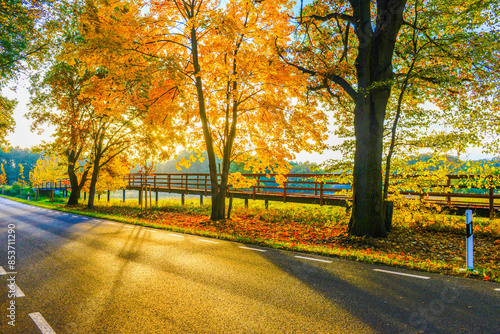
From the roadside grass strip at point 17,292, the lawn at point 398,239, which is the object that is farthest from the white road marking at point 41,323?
the lawn at point 398,239

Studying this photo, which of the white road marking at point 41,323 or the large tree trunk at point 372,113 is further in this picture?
the large tree trunk at point 372,113

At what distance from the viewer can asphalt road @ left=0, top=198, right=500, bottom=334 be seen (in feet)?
10.2

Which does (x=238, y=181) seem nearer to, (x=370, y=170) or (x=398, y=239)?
(x=370, y=170)

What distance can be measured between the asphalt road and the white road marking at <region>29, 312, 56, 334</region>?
11mm

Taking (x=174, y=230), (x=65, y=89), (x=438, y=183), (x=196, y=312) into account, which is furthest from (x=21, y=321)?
(x=65, y=89)

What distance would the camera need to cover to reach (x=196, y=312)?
3396mm

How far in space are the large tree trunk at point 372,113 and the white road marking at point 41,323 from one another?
7816 millimetres

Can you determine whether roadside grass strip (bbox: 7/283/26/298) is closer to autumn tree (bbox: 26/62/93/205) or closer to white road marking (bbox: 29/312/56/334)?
white road marking (bbox: 29/312/56/334)

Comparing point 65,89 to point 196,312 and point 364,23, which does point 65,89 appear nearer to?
point 364,23

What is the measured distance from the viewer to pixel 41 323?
10.3 feet

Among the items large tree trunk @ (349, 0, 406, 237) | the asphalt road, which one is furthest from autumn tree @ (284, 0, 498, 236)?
the asphalt road

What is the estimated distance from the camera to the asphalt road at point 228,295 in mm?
3096

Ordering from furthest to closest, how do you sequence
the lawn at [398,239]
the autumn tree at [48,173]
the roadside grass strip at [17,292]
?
the autumn tree at [48,173] → the lawn at [398,239] → the roadside grass strip at [17,292]

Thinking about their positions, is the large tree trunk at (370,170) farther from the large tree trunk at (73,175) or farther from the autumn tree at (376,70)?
the large tree trunk at (73,175)
